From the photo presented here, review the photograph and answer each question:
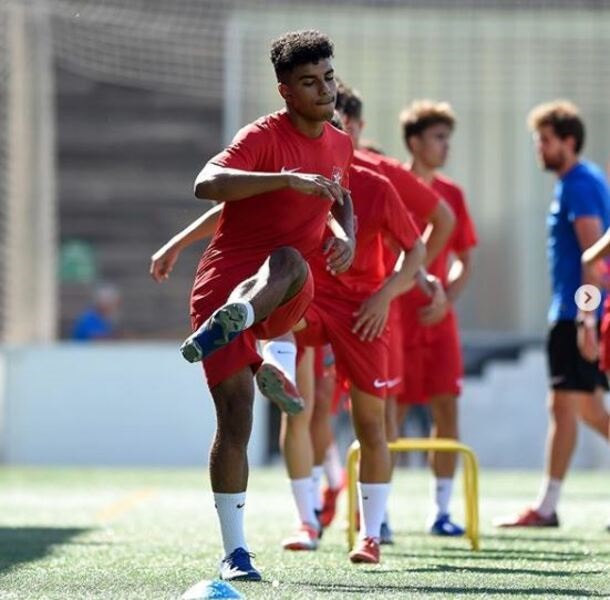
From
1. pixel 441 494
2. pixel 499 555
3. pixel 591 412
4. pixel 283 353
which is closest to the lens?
pixel 283 353

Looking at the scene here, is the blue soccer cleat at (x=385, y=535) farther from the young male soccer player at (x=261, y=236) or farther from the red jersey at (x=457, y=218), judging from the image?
the young male soccer player at (x=261, y=236)

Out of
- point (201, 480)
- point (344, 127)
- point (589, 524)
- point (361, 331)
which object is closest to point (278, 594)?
point (361, 331)

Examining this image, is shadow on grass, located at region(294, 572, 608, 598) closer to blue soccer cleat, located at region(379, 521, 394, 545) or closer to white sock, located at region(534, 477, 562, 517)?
blue soccer cleat, located at region(379, 521, 394, 545)

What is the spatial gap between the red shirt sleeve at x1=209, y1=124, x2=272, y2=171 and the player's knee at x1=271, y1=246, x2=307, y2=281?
0.97 ft

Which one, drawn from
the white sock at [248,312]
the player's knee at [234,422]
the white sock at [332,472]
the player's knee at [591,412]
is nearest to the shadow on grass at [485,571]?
the player's knee at [234,422]

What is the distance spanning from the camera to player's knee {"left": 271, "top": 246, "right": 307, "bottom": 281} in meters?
6.88

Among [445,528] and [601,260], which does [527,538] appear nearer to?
[445,528]

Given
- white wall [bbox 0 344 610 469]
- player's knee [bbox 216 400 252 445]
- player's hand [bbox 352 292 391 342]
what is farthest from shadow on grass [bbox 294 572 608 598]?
white wall [bbox 0 344 610 469]

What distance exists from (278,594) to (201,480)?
8.95 m

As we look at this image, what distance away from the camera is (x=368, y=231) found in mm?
8227

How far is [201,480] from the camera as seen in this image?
15273mm

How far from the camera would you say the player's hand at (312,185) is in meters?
6.66

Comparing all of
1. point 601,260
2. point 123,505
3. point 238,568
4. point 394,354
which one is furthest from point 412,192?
point 123,505

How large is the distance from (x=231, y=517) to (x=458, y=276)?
379 cm
